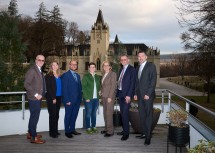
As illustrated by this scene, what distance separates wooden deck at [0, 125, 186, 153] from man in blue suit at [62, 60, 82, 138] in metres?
0.36

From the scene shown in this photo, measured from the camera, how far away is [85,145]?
5.93m

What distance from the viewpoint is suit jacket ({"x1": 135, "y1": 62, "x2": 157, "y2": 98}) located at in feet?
18.9

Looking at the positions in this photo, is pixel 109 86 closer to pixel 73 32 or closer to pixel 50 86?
pixel 50 86

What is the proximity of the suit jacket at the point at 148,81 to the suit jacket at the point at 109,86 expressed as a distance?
91 centimetres

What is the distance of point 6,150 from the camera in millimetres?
5473

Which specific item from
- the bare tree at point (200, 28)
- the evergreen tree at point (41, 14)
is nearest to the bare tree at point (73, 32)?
the evergreen tree at point (41, 14)

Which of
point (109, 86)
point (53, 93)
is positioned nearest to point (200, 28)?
point (109, 86)

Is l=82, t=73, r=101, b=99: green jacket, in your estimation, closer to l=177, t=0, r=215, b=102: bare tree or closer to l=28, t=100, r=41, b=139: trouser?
l=28, t=100, r=41, b=139: trouser

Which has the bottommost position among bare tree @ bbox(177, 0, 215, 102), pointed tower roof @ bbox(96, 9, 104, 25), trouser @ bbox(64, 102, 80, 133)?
trouser @ bbox(64, 102, 80, 133)

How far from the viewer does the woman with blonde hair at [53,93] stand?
6.33 meters

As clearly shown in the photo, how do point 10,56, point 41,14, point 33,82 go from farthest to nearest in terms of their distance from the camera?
point 41,14, point 10,56, point 33,82

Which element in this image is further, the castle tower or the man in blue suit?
the castle tower

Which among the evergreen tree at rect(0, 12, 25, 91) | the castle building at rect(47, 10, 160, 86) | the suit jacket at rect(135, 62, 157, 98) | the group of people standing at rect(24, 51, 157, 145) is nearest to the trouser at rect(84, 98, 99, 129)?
the group of people standing at rect(24, 51, 157, 145)

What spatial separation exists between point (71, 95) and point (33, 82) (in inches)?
42.7
